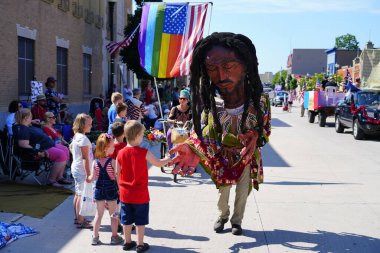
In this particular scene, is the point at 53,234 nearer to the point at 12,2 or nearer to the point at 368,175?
the point at 368,175

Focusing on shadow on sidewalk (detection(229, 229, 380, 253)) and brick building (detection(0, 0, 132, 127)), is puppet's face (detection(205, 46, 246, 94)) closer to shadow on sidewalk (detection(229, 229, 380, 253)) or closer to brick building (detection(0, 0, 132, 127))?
shadow on sidewalk (detection(229, 229, 380, 253))

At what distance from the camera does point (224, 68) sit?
16.8 ft

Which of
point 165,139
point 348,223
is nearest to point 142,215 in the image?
point 348,223

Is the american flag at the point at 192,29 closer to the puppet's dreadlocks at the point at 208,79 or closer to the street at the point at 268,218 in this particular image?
the street at the point at 268,218

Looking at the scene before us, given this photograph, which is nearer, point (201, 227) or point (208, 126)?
point (208, 126)

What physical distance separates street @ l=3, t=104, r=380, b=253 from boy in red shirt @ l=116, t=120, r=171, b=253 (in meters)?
0.45

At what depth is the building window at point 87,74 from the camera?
1991cm

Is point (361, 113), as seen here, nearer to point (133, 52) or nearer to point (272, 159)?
point (272, 159)

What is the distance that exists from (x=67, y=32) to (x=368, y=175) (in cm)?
1146

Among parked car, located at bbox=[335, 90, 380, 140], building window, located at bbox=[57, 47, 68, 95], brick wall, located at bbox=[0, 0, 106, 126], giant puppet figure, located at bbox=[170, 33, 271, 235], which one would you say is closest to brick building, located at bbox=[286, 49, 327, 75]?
brick wall, located at bbox=[0, 0, 106, 126]

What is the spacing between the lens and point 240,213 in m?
5.62

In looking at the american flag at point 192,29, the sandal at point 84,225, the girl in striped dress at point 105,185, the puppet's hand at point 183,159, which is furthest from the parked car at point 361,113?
the girl in striped dress at point 105,185

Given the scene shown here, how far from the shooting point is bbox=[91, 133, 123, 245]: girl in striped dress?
529 cm

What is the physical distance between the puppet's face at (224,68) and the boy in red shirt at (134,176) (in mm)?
954
